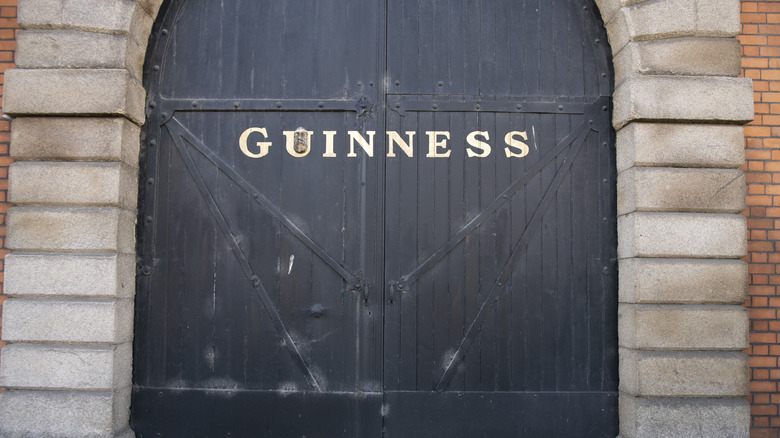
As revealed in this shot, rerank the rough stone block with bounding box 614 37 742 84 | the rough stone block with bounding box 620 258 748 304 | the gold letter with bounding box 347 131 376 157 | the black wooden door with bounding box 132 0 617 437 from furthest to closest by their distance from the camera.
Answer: the gold letter with bounding box 347 131 376 157 < the black wooden door with bounding box 132 0 617 437 < the rough stone block with bounding box 614 37 742 84 < the rough stone block with bounding box 620 258 748 304

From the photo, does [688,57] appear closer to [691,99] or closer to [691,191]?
[691,99]

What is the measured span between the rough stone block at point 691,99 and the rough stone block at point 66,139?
3.34 meters

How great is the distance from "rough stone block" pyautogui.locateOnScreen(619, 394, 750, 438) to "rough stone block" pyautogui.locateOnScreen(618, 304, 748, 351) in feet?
1.09

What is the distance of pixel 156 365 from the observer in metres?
3.94

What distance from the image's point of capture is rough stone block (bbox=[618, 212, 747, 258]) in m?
3.69

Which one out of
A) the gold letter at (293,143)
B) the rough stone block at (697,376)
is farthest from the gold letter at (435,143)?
the rough stone block at (697,376)

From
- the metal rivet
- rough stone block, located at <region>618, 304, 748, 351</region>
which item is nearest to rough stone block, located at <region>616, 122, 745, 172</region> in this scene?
rough stone block, located at <region>618, 304, 748, 351</region>

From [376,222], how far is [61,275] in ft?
6.55

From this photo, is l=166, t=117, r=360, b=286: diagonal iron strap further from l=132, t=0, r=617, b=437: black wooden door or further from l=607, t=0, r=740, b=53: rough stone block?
l=607, t=0, r=740, b=53: rough stone block

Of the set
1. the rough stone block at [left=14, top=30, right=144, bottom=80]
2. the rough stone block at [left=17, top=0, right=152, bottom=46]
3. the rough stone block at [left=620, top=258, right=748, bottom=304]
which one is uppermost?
the rough stone block at [left=17, top=0, right=152, bottom=46]

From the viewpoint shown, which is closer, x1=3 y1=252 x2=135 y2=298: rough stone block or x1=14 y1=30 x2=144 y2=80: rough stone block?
x1=3 y1=252 x2=135 y2=298: rough stone block

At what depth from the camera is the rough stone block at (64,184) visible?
3.68 m

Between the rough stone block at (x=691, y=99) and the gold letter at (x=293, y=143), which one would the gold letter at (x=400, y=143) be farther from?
Result: the rough stone block at (x=691, y=99)

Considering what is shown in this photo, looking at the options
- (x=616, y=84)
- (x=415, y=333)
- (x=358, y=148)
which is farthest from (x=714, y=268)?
(x=358, y=148)
